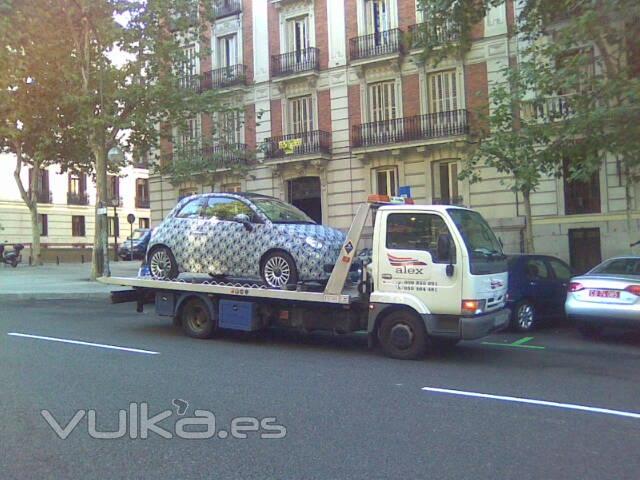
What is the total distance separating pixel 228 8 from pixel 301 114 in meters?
6.32

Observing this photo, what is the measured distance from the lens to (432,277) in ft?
27.0

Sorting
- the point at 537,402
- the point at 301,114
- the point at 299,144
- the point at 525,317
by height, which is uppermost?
the point at 301,114

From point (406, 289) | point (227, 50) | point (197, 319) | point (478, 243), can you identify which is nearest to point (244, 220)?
point (197, 319)

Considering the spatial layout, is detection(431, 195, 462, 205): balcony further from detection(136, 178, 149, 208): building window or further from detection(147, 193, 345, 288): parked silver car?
detection(136, 178, 149, 208): building window

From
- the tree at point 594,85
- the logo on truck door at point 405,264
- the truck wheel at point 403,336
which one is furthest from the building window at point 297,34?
the truck wheel at point 403,336

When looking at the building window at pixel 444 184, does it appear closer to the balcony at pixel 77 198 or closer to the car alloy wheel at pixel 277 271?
the car alloy wheel at pixel 277 271

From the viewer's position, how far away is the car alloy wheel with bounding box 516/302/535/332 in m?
11.4

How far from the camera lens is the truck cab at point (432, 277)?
26.5 feet

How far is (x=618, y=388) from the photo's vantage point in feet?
22.9

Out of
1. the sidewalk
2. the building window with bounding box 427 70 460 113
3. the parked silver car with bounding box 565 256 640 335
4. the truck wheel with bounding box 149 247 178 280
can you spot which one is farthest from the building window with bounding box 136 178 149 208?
the parked silver car with bounding box 565 256 640 335

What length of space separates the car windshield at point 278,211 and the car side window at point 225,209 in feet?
0.66

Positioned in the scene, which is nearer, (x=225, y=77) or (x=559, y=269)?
(x=559, y=269)

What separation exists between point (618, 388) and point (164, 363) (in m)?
5.40

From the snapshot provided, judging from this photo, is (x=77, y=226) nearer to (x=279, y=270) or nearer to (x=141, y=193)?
(x=141, y=193)
